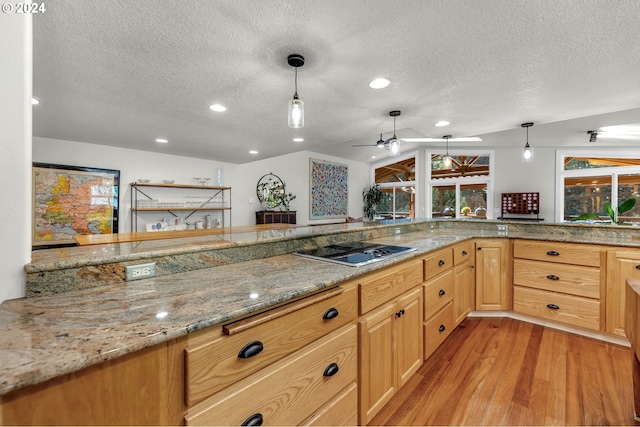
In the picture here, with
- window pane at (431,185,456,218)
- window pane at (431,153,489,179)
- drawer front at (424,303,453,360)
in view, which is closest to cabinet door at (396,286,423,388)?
drawer front at (424,303,453,360)

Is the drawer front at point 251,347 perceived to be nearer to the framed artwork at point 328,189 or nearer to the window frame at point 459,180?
the framed artwork at point 328,189

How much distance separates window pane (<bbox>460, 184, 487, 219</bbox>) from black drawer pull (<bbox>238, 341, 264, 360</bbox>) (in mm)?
7254

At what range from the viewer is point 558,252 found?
252 centimetres

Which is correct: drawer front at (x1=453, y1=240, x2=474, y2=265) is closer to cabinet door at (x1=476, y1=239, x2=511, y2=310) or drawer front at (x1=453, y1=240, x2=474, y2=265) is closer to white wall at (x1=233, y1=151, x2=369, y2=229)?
cabinet door at (x1=476, y1=239, x2=511, y2=310)

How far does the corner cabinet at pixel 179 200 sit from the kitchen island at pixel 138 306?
3598mm

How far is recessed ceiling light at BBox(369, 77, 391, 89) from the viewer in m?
2.04

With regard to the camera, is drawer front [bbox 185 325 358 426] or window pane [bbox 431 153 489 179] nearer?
drawer front [bbox 185 325 358 426]

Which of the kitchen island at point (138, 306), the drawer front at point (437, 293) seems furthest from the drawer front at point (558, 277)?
the kitchen island at point (138, 306)

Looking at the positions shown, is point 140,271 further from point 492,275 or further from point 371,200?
point 371,200

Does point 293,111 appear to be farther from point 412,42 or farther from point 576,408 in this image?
point 576,408

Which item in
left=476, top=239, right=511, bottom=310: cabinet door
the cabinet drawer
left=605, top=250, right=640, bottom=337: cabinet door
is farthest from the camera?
left=476, top=239, right=511, bottom=310: cabinet door

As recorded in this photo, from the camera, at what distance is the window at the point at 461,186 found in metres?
6.71

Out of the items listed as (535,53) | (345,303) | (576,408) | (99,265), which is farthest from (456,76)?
(99,265)

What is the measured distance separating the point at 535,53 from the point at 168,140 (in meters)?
4.02
